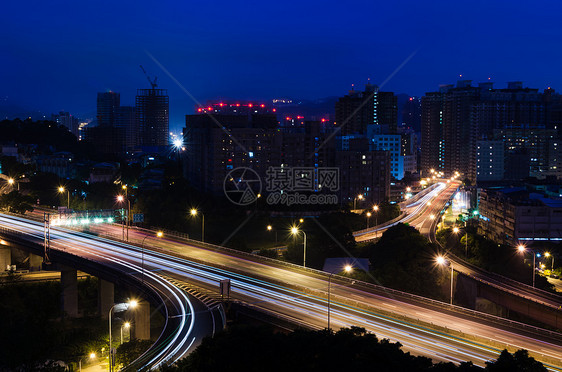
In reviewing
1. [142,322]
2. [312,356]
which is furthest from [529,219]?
[312,356]

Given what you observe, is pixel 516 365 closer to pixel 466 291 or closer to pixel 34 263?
pixel 466 291

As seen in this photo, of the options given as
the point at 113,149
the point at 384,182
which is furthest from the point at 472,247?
the point at 113,149

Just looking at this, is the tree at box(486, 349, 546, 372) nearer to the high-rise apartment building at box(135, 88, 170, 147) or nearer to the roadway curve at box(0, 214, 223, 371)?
the roadway curve at box(0, 214, 223, 371)

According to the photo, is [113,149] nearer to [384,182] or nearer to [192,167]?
[192,167]

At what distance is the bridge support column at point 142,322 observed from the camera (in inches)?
927

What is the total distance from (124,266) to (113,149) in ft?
312

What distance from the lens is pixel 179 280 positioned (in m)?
24.8

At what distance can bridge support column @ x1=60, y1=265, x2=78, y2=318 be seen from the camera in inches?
1214

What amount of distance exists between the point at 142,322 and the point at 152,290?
1927 mm

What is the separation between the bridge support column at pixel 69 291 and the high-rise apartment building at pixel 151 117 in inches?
5325

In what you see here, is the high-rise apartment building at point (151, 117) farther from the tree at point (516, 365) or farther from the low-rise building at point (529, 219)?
the tree at point (516, 365)

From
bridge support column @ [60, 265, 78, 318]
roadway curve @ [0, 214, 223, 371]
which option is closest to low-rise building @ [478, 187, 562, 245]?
roadway curve @ [0, 214, 223, 371]

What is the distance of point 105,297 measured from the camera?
99.6 feet

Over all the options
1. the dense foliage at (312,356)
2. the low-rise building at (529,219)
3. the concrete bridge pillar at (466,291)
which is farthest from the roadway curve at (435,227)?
the dense foliage at (312,356)
